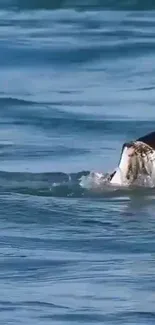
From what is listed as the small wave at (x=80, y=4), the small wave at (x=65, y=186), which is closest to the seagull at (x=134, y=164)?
the small wave at (x=65, y=186)

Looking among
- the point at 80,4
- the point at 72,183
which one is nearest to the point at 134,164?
the point at 72,183

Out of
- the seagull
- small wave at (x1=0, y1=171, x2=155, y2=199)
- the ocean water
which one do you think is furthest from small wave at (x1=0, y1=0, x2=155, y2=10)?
the seagull

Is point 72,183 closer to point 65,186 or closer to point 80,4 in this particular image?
point 65,186

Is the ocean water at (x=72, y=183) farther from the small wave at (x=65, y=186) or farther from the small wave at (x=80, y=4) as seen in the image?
the small wave at (x=80, y=4)

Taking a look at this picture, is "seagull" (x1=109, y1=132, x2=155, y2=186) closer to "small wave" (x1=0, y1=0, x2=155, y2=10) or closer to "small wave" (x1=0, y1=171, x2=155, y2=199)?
"small wave" (x1=0, y1=171, x2=155, y2=199)

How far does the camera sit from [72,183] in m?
8.98

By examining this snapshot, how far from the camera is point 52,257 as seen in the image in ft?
22.9

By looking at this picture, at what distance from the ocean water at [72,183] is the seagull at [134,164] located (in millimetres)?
136

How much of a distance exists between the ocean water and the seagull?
0.14 metres

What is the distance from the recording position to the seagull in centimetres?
874

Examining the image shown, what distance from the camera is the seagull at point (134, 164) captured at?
8.74 m

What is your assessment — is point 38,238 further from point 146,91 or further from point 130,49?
point 130,49

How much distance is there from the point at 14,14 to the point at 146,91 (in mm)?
8327

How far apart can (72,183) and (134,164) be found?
450mm
